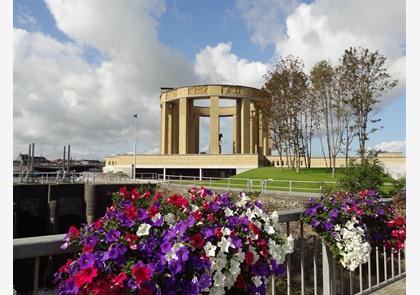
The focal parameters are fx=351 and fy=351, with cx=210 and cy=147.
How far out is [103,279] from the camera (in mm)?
1888

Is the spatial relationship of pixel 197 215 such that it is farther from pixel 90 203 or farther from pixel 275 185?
pixel 90 203

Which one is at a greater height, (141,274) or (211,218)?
(211,218)

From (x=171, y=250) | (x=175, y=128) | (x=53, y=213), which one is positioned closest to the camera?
(x=171, y=250)

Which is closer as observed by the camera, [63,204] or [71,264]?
[71,264]

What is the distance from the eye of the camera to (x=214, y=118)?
50969 mm

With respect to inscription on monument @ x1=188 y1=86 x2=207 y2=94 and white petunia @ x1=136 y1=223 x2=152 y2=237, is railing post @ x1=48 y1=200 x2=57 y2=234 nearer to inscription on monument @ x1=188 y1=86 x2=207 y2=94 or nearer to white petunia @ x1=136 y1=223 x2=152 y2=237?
white petunia @ x1=136 y1=223 x2=152 y2=237

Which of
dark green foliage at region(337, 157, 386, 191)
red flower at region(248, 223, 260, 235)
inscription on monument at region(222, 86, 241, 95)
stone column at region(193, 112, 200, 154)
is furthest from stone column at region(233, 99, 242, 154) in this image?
red flower at region(248, 223, 260, 235)

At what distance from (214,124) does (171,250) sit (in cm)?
4933

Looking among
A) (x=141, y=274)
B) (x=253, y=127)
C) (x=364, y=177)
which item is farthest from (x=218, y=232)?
(x=253, y=127)

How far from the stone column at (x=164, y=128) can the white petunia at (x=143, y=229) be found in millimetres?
54656

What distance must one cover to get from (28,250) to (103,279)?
56 cm

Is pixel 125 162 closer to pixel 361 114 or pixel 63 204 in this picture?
pixel 63 204

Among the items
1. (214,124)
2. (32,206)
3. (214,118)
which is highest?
(214,118)
